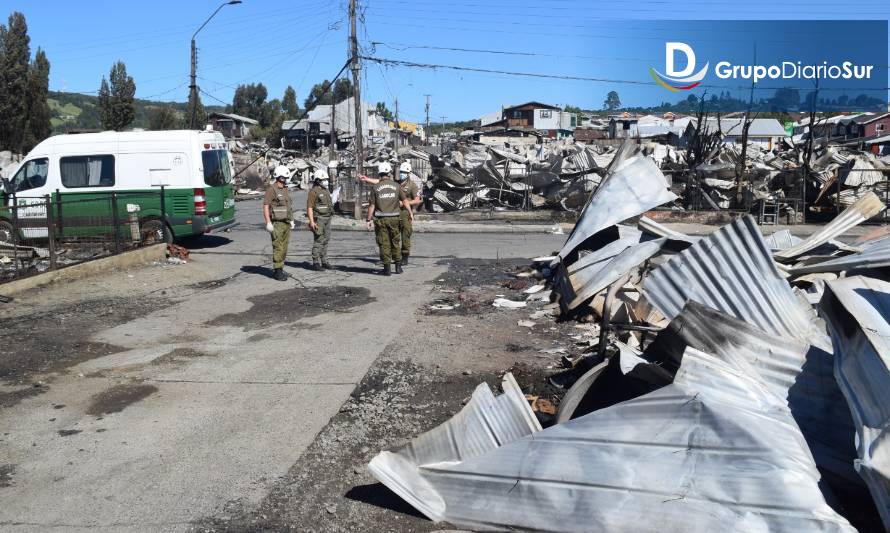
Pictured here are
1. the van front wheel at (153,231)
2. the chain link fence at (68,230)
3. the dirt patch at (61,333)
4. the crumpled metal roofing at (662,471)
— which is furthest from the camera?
the van front wheel at (153,231)

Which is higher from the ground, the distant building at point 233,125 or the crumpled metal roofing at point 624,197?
the distant building at point 233,125

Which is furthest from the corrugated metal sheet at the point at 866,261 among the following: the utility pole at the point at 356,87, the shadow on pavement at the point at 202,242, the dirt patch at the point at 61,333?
Answer: the utility pole at the point at 356,87

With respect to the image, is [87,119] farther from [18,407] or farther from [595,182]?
[18,407]

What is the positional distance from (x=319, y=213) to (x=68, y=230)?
159 inches

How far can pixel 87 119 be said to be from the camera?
123312mm

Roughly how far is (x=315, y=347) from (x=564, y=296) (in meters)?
3.18

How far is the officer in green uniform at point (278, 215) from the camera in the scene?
39.0ft

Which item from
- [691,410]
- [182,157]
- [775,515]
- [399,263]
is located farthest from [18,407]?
[182,157]

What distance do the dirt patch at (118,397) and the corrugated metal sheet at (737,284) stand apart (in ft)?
13.6

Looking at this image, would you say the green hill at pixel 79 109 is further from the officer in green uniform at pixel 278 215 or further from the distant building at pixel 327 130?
the officer in green uniform at pixel 278 215

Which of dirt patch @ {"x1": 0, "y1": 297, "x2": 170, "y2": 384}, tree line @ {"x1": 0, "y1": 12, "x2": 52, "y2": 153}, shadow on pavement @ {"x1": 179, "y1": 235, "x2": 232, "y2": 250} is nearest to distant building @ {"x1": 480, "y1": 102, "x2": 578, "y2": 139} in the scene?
tree line @ {"x1": 0, "y1": 12, "x2": 52, "y2": 153}

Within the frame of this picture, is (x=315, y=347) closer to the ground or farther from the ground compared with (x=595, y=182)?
closer to the ground

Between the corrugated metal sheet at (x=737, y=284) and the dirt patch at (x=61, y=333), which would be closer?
the corrugated metal sheet at (x=737, y=284)

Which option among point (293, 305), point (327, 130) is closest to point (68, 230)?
point (293, 305)
